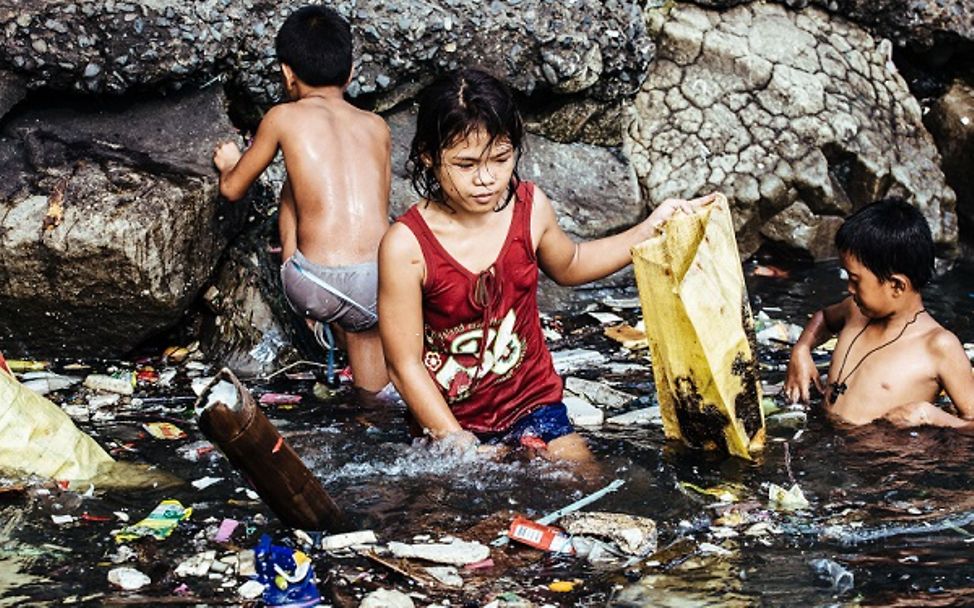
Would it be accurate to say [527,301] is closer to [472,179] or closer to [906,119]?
[472,179]

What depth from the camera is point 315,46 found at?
213 inches

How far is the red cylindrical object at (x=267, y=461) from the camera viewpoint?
3143mm

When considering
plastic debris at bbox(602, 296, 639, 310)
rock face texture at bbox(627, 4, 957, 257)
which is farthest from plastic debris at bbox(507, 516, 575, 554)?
rock face texture at bbox(627, 4, 957, 257)

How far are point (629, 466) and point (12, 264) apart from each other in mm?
2499

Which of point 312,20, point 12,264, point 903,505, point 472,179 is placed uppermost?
point 312,20

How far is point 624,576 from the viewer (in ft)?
11.7

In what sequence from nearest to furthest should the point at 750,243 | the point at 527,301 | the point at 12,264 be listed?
the point at 527,301
the point at 12,264
the point at 750,243

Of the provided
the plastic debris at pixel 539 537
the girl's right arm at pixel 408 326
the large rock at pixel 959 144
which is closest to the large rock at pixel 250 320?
the girl's right arm at pixel 408 326

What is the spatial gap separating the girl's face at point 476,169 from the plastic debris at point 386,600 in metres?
1.23

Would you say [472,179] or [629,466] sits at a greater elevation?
[472,179]

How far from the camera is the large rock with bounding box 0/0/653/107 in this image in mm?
5559

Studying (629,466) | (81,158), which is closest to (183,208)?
(81,158)

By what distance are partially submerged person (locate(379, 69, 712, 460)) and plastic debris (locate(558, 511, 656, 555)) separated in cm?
53

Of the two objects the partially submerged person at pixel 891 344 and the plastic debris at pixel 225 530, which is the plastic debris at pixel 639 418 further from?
the plastic debris at pixel 225 530
